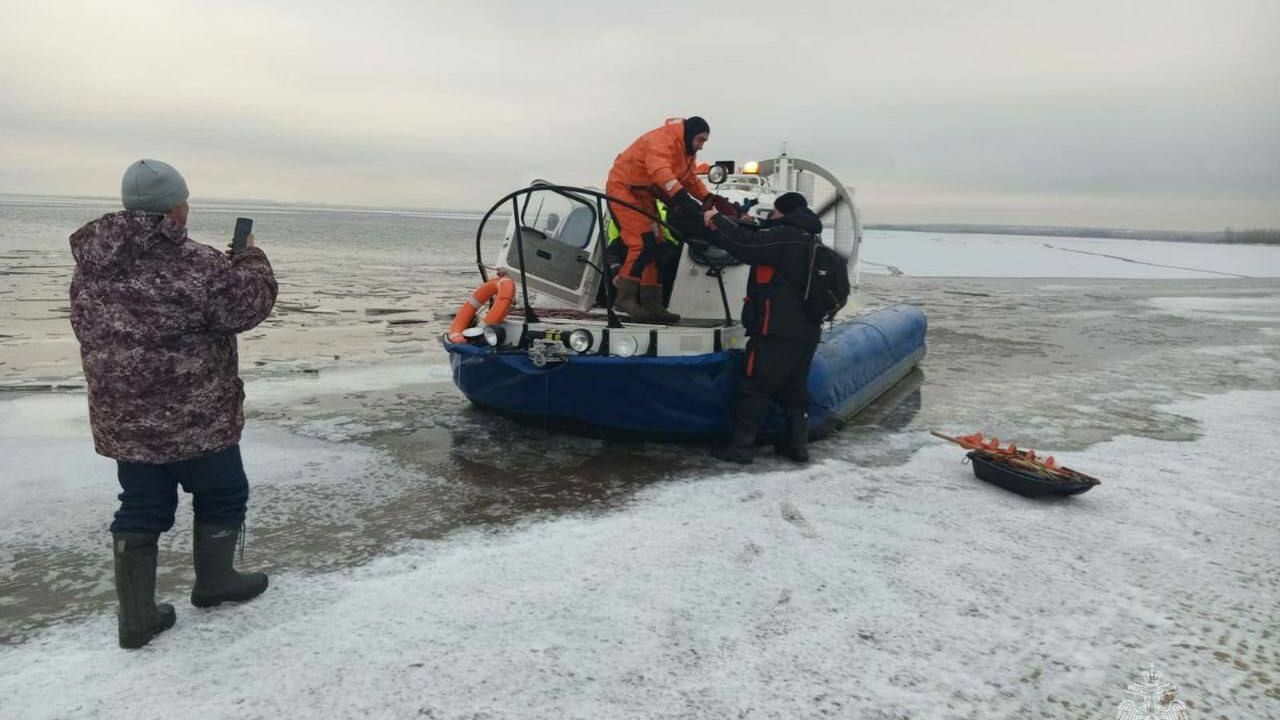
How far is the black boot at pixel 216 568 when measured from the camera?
2.56 metres

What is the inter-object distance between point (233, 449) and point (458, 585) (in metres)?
0.86

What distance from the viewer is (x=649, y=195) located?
4781 mm

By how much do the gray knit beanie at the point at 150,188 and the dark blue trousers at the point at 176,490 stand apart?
2.45 ft

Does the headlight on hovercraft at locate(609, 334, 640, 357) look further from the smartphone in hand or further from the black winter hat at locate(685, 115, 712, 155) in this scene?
the smartphone in hand

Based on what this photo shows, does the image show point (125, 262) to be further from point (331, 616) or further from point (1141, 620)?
point (1141, 620)

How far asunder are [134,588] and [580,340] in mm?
2471

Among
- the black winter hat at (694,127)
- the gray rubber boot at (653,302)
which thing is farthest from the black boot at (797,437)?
the black winter hat at (694,127)

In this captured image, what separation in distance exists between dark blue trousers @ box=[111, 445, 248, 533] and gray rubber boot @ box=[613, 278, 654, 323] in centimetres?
254

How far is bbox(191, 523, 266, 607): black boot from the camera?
2562 millimetres

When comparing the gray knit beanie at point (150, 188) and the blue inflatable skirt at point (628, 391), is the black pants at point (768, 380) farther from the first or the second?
the gray knit beanie at point (150, 188)

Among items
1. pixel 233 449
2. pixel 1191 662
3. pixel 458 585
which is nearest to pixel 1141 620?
pixel 1191 662

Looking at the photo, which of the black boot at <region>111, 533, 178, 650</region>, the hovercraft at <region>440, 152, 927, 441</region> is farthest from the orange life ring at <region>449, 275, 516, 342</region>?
the black boot at <region>111, 533, 178, 650</region>

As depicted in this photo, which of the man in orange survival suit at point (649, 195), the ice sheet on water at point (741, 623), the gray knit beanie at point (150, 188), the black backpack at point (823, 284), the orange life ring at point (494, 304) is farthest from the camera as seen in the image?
the orange life ring at point (494, 304)

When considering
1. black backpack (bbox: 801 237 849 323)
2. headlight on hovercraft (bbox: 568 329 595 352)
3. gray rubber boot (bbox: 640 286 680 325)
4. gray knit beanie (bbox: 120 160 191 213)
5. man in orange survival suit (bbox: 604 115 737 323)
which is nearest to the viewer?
gray knit beanie (bbox: 120 160 191 213)
